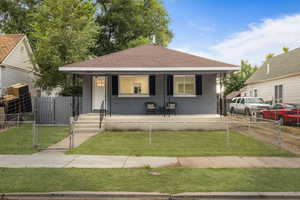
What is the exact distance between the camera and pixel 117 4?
27828mm

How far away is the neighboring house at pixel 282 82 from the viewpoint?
1850 centimetres

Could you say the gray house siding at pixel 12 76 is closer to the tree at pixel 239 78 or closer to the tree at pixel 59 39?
the tree at pixel 59 39

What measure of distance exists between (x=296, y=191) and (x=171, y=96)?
1059 centimetres

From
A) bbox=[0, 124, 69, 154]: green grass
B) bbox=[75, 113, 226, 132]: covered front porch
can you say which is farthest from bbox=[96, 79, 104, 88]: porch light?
bbox=[0, 124, 69, 154]: green grass

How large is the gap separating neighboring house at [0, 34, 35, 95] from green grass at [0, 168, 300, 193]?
13925 millimetres

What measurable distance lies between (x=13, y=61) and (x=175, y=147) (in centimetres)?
1627

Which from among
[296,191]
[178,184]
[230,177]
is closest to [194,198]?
[178,184]

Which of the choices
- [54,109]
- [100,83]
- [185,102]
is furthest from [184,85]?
[54,109]

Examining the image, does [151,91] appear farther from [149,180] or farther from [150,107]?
[149,180]

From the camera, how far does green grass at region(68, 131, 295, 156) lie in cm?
787

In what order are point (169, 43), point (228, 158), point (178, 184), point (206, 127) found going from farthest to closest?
point (169, 43), point (206, 127), point (228, 158), point (178, 184)

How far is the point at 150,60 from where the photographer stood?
1488cm

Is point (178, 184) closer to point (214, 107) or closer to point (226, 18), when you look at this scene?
point (214, 107)

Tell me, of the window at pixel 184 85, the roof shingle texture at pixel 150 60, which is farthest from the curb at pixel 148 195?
the window at pixel 184 85
